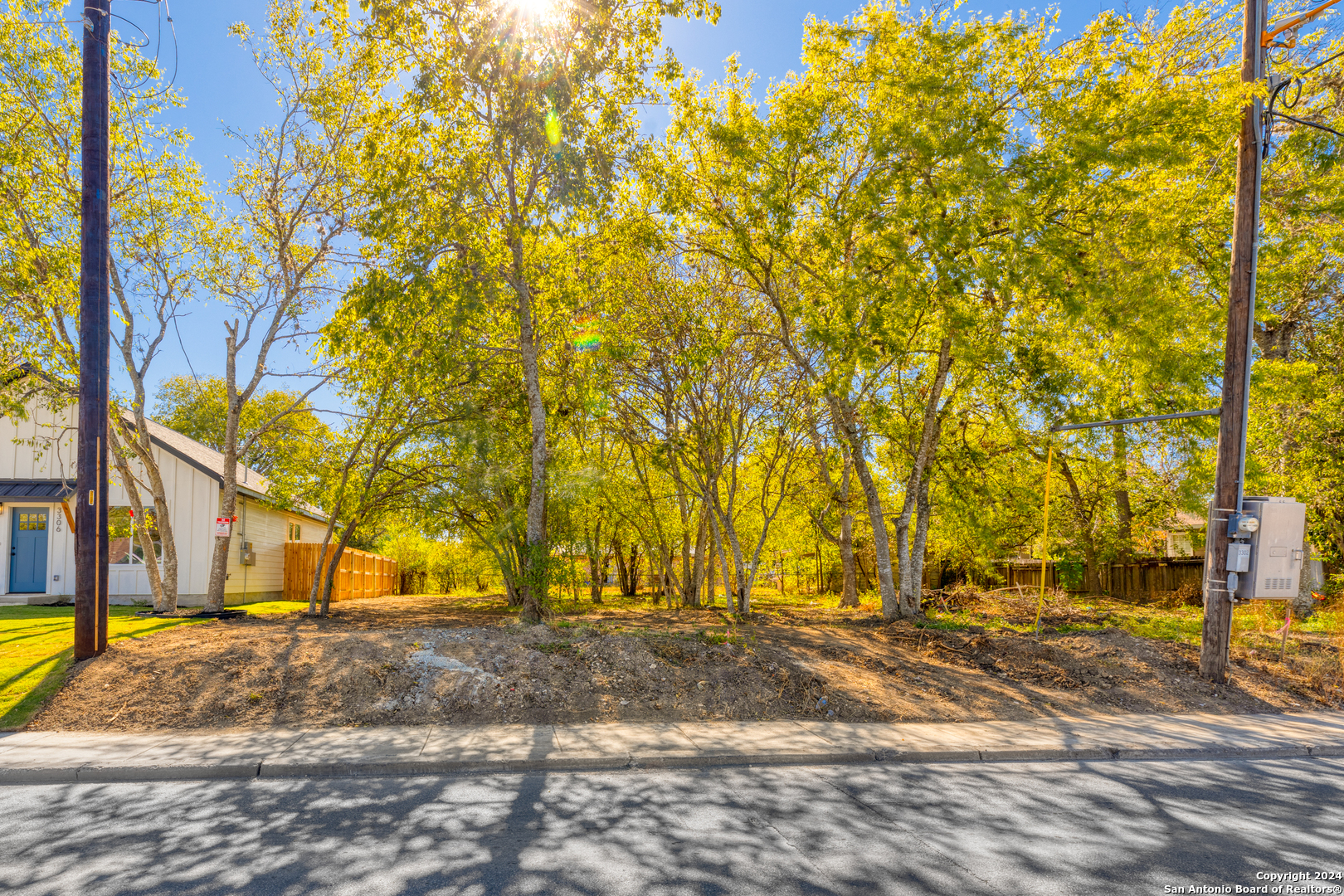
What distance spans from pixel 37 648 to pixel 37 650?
241 mm

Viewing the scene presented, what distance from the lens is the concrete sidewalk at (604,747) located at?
6641 millimetres

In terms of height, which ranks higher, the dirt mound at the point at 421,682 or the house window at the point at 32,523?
the house window at the point at 32,523

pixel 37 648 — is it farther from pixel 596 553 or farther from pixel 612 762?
pixel 596 553

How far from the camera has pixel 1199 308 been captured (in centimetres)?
1265

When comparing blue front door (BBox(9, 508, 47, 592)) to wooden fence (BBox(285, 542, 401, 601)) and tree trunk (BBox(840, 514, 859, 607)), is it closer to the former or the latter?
wooden fence (BBox(285, 542, 401, 601))

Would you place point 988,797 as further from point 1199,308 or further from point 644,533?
point 644,533

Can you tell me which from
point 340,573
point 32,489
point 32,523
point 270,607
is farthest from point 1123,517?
point 32,523

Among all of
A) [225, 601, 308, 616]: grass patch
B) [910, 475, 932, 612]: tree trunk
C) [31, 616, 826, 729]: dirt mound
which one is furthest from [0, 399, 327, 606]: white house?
[910, 475, 932, 612]: tree trunk

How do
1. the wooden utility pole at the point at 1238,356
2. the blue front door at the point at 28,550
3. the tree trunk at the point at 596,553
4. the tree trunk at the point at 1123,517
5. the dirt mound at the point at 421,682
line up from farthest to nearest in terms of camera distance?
1. the tree trunk at the point at 1123,517
2. the tree trunk at the point at 596,553
3. the blue front door at the point at 28,550
4. the wooden utility pole at the point at 1238,356
5. the dirt mound at the point at 421,682

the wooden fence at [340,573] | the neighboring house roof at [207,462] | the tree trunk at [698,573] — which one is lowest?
the wooden fence at [340,573]

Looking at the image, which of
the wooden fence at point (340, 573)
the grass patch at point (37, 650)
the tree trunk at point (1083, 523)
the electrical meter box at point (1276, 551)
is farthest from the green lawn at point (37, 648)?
the tree trunk at point (1083, 523)

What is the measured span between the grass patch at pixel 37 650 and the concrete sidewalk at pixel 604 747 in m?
0.74

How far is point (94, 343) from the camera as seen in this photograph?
954 centimetres

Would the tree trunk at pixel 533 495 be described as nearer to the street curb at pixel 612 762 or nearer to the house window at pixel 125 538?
the street curb at pixel 612 762
